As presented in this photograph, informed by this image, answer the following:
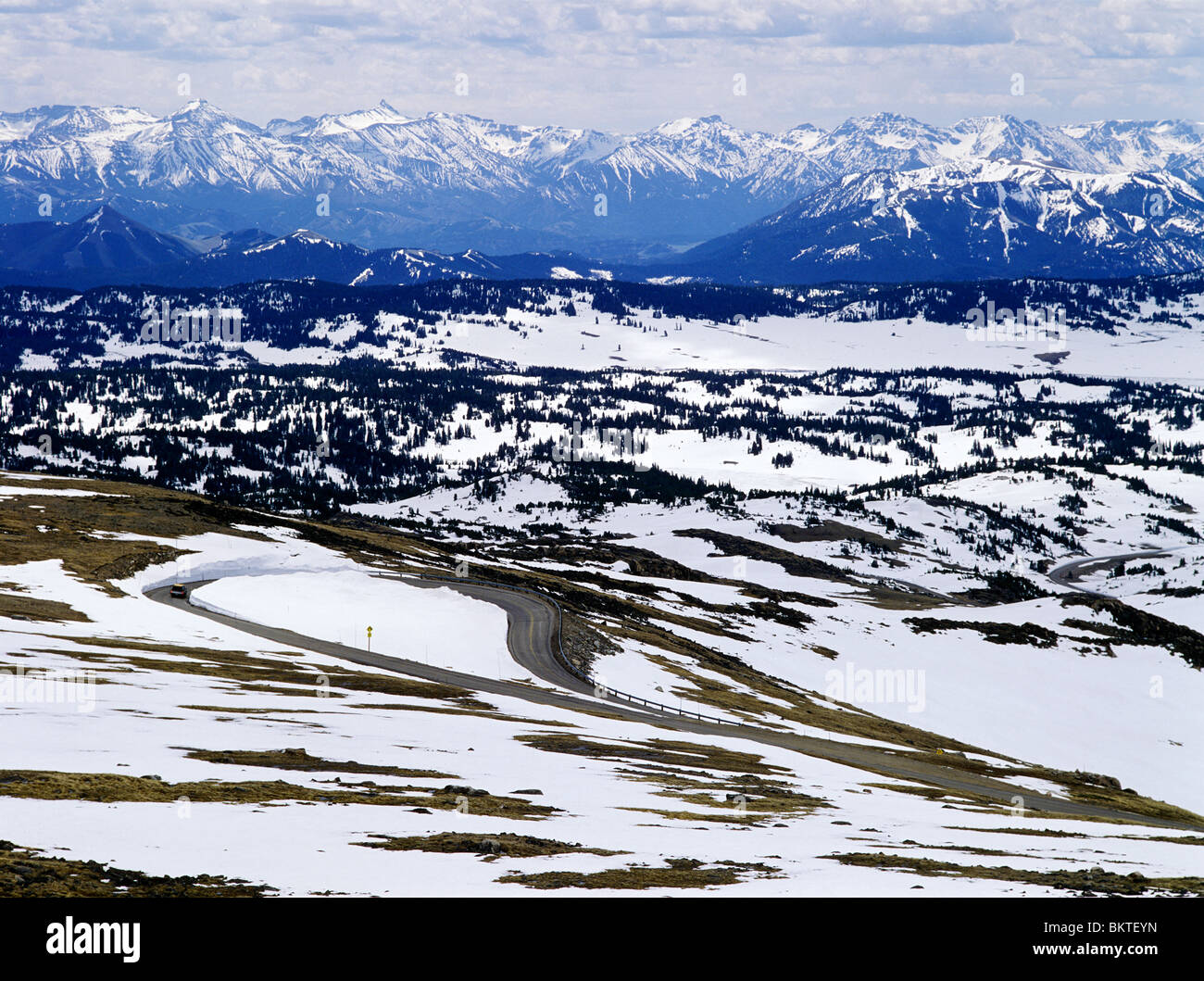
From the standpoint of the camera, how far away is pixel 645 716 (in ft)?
225

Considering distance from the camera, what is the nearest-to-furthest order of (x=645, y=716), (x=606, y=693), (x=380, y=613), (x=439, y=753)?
(x=439, y=753)
(x=645, y=716)
(x=606, y=693)
(x=380, y=613)

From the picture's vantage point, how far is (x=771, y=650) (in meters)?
111

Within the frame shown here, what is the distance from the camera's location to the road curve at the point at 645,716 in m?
58.5

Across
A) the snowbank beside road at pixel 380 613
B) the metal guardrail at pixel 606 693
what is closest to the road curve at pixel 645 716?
the metal guardrail at pixel 606 693

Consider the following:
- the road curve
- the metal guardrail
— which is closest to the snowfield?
the road curve

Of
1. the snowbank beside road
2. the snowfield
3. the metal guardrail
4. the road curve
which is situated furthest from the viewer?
the snowbank beside road

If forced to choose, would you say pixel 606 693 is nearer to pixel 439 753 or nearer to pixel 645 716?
pixel 645 716

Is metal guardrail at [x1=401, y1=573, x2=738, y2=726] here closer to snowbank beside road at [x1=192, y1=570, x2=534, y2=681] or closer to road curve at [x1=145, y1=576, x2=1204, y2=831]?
road curve at [x1=145, y1=576, x2=1204, y2=831]

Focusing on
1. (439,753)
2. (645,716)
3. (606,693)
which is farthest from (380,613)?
(439,753)

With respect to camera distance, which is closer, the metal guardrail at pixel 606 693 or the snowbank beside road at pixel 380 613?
the metal guardrail at pixel 606 693

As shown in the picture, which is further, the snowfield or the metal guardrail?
the metal guardrail

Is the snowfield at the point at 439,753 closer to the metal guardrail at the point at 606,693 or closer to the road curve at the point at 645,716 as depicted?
the road curve at the point at 645,716

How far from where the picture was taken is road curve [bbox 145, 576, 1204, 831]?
5853 centimetres
